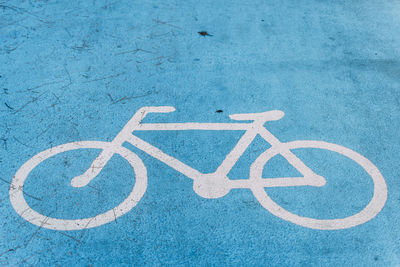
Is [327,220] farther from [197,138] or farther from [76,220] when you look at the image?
[76,220]

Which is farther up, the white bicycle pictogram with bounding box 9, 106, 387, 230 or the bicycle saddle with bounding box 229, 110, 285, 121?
the bicycle saddle with bounding box 229, 110, 285, 121

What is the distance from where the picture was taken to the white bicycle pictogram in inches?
113

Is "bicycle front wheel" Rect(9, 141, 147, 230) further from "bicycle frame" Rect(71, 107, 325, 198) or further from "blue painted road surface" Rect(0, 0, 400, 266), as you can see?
"bicycle frame" Rect(71, 107, 325, 198)

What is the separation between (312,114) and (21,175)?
3.34 metres

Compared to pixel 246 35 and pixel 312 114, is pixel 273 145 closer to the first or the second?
pixel 312 114

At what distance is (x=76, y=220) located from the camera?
2.86m

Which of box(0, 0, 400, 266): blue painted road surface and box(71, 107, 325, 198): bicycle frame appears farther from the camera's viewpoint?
box(71, 107, 325, 198): bicycle frame

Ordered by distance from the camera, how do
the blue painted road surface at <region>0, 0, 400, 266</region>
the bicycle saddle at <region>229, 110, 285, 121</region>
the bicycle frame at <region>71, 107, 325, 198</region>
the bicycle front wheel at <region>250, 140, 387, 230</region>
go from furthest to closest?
the bicycle saddle at <region>229, 110, 285, 121</region> → the bicycle frame at <region>71, 107, 325, 198</region> → the bicycle front wheel at <region>250, 140, 387, 230</region> → the blue painted road surface at <region>0, 0, 400, 266</region>

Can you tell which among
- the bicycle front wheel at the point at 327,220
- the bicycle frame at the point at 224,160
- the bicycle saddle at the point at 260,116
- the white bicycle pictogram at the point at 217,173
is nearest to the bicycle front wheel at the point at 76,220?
the white bicycle pictogram at the point at 217,173

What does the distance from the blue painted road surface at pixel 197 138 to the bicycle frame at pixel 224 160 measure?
16 millimetres

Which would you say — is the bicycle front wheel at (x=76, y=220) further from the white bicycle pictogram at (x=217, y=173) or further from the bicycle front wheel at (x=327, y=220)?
the bicycle front wheel at (x=327, y=220)

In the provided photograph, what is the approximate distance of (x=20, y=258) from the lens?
2.62 metres

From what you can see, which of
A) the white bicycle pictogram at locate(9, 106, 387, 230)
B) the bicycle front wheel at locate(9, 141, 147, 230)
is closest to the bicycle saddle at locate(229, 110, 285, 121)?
the white bicycle pictogram at locate(9, 106, 387, 230)

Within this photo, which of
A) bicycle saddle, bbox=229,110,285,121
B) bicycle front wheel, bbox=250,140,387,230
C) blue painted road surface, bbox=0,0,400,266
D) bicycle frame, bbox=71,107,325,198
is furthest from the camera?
bicycle saddle, bbox=229,110,285,121
